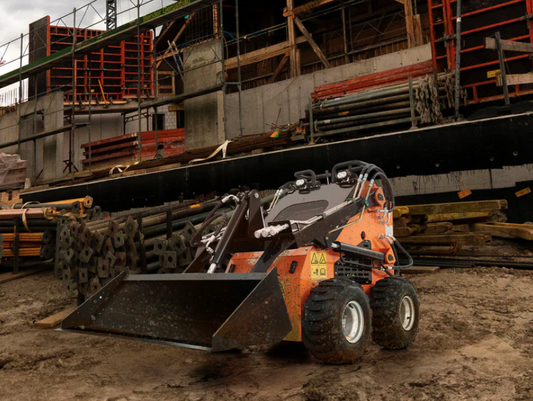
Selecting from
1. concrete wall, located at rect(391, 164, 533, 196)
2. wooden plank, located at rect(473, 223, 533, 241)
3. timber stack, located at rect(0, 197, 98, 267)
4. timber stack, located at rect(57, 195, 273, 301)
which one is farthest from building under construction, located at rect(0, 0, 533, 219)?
timber stack, located at rect(57, 195, 273, 301)

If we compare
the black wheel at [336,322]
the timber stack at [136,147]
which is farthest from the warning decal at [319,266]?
the timber stack at [136,147]

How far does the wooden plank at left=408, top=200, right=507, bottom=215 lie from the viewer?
29.3ft

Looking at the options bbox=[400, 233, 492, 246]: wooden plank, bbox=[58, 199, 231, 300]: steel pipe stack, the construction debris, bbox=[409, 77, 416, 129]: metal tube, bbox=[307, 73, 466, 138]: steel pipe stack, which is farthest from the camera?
the construction debris

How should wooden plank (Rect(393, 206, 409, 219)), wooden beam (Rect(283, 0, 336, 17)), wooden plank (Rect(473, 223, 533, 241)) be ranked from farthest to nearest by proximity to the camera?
wooden beam (Rect(283, 0, 336, 17))
wooden plank (Rect(393, 206, 409, 219))
wooden plank (Rect(473, 223, 533, 241))

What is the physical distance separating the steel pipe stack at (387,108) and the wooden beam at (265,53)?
9.71 m

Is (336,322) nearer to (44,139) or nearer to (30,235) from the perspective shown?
(30,235)

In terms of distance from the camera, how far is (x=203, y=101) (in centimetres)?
1847

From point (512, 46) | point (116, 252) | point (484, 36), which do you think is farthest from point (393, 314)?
point (484, 36)

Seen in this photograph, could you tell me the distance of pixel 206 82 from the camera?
61.1 feet

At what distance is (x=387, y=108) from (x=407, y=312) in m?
8.04

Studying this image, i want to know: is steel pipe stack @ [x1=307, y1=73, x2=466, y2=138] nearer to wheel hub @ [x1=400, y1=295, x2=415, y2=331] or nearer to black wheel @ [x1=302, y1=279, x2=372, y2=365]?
wheel hub @ [x1=400, y1=295, x2=415, y2=331]

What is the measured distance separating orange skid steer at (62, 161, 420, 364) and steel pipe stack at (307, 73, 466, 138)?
653 centimetres

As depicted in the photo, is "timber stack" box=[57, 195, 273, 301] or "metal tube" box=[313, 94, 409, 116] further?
"metal tube" box=[313, 94, 409, 116]

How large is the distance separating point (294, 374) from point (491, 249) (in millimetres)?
7011
